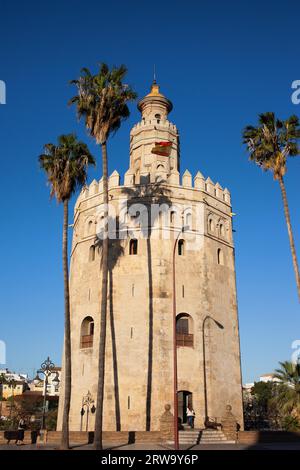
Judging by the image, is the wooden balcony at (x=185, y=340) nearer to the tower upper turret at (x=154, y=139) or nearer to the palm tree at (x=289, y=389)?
the palm tree at (x=289, y=389)

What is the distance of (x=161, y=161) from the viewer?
35.3 m

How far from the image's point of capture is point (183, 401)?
2770 centimetres

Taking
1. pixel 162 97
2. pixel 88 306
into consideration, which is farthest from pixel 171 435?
pixel 162 97

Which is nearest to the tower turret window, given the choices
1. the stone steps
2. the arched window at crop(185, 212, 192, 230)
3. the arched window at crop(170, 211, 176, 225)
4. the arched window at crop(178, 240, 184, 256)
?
the arched window at crop(170, 211, 176, 225)

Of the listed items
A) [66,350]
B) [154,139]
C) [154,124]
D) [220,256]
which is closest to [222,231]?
[220,256]

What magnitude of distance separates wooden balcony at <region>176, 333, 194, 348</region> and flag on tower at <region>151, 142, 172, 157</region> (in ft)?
45.1

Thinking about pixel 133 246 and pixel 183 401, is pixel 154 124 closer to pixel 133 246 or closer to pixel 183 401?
pixel 133 246

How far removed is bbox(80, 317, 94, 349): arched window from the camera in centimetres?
2937

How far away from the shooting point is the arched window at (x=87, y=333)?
96.3 ft

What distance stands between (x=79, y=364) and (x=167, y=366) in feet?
19.4

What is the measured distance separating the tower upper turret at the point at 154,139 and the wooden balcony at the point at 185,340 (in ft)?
39.2

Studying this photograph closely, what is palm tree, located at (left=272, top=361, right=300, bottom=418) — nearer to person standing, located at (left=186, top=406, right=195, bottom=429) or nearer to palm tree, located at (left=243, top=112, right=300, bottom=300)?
person standing, located at (left=186, top=406, right=195, bottom=429)

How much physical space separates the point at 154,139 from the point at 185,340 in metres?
16.1

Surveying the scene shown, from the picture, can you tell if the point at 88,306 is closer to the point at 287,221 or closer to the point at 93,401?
the point at 93,401
